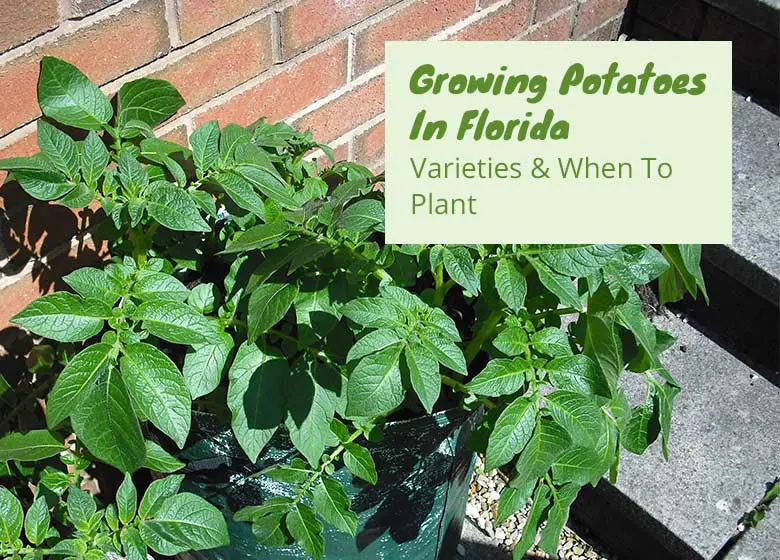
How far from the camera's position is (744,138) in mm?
2129

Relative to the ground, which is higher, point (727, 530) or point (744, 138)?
point (744, 138)

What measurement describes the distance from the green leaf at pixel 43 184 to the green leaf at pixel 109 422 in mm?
236

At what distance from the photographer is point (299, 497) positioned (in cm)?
111

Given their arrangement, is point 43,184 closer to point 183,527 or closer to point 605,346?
point 183,527

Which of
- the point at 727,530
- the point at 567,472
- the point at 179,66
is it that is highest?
the point at 179,66

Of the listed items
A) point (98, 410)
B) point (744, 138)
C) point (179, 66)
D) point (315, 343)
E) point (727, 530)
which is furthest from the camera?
point (744, 138)

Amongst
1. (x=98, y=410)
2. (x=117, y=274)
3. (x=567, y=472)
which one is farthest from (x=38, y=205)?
(x=567, y=472)

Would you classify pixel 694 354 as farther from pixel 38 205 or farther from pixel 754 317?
pixel 38 205

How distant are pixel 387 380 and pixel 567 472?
32 cm

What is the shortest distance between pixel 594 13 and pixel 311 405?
148 cm

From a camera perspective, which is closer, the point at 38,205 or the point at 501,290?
the point at 501,290

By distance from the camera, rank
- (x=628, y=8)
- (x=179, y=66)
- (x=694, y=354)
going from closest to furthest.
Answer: (x=179, y=66), (x=694, y=354), (x=628, y=8)

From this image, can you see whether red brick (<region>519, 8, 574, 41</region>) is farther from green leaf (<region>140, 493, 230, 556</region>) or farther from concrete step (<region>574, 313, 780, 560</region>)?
green leaf (<region>140, 493, 230, 556</region>)

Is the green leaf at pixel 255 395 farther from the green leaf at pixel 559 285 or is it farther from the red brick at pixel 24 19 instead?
the red brick at pixel 24 19
